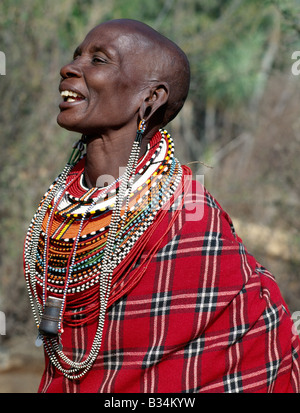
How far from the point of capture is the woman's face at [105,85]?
2025 mm

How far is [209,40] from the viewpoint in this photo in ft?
27.5

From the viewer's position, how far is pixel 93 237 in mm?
2037

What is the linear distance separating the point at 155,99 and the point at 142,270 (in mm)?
614

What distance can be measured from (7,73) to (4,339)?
242cm

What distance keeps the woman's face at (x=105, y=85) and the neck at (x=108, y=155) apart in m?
0.08

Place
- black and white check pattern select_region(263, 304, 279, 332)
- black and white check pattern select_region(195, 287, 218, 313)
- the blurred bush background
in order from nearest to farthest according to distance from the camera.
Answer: black and white check pattern select_region(195, 287, 218, 313), black and white check pattern select_region(263, 304, 279, 332), the blurred bush background

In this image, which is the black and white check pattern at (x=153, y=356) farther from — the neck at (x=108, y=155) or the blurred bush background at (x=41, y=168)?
the blurred bush background at (x=41, y=168)

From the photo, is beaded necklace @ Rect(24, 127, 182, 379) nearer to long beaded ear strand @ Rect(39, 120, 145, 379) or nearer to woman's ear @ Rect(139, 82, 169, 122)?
long beaded ear strand @ Rect(39, 120, 145, 379)

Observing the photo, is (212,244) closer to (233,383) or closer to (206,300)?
(206,300)

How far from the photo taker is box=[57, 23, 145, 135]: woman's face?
2025 mm

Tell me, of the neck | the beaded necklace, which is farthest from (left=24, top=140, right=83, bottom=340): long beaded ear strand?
the neck

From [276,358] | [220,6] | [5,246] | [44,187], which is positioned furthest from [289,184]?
[220,6]

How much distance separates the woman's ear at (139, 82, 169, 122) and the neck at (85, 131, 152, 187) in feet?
0.32
